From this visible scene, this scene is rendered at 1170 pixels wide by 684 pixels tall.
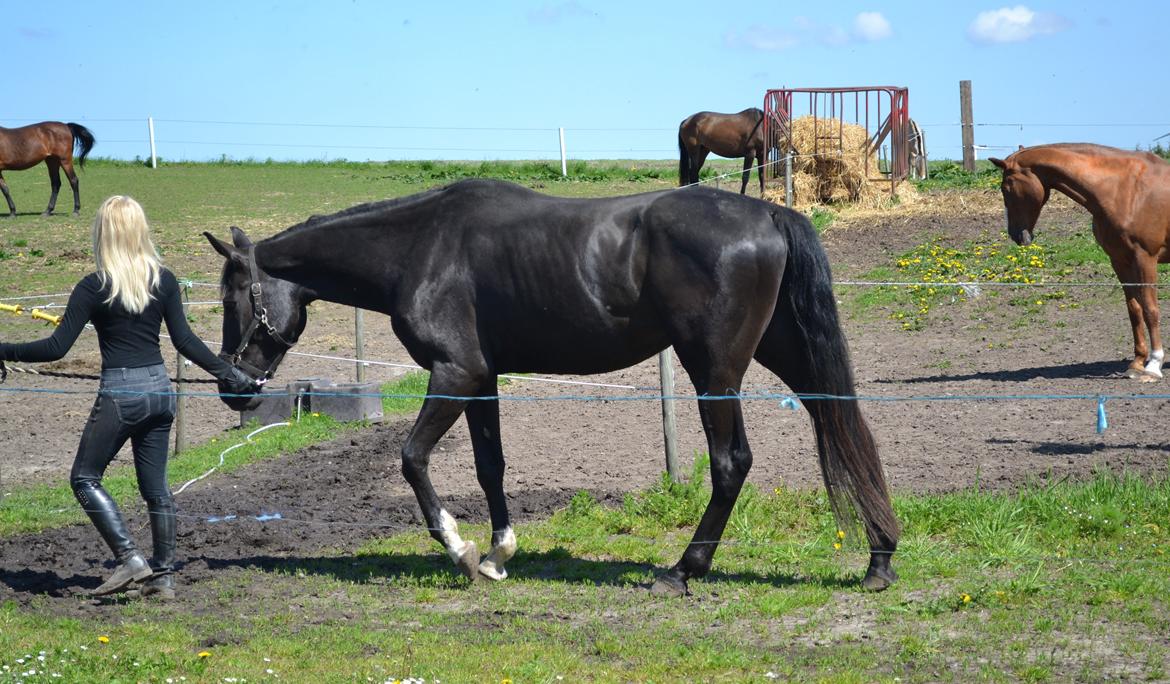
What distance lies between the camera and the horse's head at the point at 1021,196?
11422 millimetres

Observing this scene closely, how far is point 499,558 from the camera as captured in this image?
6.54 meters

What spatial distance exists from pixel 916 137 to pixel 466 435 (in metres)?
16.4

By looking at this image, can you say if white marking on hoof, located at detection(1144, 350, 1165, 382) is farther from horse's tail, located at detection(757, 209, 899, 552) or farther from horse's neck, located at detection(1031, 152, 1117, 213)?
horse's tail, located at detection(757, 209, 899, 552)

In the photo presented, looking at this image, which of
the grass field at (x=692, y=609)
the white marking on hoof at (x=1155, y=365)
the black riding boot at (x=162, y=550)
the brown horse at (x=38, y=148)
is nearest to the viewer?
the grass field at (x=692, y=609)

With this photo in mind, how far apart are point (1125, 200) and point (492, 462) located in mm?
7120

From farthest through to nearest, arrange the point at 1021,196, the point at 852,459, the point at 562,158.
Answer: the point at 562,158 → the point at 1021,196 → the point at 852,459

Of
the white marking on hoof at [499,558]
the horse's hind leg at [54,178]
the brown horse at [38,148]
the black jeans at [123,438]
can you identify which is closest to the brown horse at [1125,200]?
the white marking on hoof at [499,558]

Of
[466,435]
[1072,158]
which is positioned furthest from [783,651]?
[1072,158]

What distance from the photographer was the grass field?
16.2 feet

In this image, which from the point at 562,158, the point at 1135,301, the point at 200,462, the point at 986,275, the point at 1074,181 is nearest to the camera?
the point at 200,462

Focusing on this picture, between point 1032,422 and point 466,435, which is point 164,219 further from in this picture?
point 1032,422

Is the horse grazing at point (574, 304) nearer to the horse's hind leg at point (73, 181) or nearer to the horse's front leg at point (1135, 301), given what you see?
the horse's front leg at point (1135, 301)

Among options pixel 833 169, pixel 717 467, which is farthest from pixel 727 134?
pixel 717 467

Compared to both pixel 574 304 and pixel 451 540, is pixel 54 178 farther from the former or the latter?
pixel 574 304
